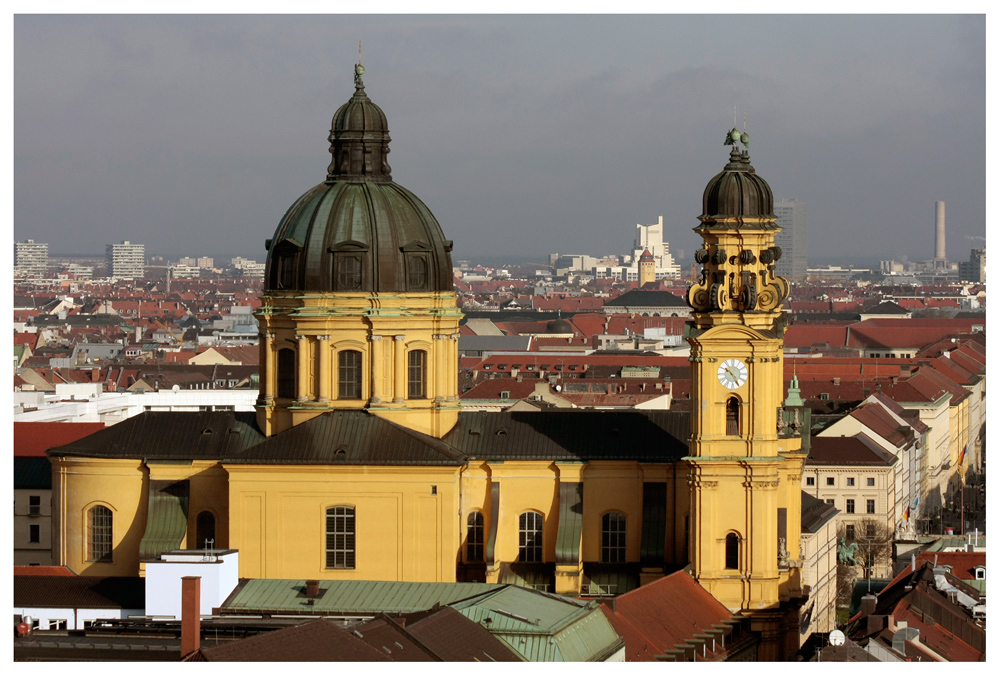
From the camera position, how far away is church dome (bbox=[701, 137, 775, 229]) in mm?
69062

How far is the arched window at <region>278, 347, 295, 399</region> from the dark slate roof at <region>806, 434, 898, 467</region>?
35.6 m

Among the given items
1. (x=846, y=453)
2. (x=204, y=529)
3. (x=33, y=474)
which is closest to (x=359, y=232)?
(x=204, y=529)

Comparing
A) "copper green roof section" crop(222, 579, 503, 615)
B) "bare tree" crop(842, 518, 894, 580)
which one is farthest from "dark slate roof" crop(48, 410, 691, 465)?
"bare tree" crop(842, 518, 894, 580)

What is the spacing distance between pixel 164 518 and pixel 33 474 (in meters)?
14.3

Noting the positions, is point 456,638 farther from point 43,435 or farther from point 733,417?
point 43,435

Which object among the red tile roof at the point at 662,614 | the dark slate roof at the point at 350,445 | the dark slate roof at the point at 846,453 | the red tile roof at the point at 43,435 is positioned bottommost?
the red tile roof at the point at 662,614

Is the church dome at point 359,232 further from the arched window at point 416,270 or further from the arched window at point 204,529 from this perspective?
the arched window at point 204,529

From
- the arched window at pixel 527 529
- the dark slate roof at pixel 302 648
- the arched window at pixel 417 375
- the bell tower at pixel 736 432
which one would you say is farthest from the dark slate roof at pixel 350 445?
the dark slate roof at pixel 302 648

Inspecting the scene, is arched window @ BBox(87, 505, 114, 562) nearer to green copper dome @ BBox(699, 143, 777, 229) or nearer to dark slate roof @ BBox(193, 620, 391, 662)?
green copper dome @ BBox(699, 143, 777, 229)

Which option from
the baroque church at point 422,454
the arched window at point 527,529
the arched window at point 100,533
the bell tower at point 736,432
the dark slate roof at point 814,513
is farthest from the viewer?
the dark slate roof at point 814,513

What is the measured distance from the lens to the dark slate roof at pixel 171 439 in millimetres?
71938

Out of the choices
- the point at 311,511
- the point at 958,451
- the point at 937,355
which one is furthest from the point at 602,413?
the point at 937,355

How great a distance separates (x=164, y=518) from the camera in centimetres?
7131

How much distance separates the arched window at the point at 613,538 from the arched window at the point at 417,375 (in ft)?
21.6
